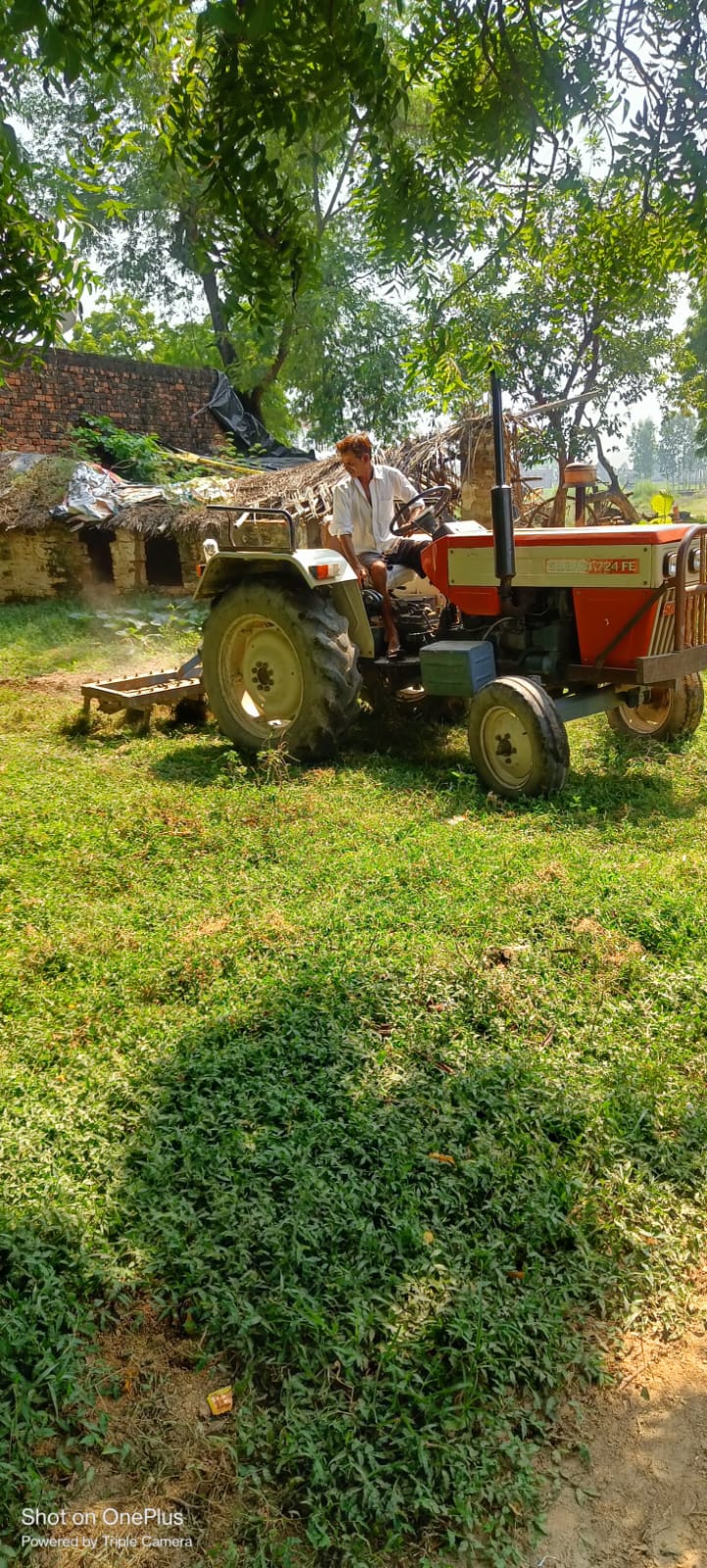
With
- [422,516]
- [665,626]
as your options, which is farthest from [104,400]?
[665,626]

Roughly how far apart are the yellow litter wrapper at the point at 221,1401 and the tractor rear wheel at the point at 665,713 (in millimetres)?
5029

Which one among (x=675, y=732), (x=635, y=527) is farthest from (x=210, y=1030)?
(x=675, y=732)

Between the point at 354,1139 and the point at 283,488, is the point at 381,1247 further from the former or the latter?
the point at 283,488

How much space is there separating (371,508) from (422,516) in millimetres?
445

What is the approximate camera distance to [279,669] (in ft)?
22.1

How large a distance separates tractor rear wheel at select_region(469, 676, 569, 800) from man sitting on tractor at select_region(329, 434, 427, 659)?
3.98ft

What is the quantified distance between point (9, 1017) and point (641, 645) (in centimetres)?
398

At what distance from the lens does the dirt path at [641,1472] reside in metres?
1.98

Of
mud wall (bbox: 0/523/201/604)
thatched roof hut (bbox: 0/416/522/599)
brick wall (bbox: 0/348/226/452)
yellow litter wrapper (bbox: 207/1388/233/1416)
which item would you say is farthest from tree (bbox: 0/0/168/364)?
brick wall (bbox: 0/348/226/452)

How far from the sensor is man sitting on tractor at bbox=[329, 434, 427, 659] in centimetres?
672

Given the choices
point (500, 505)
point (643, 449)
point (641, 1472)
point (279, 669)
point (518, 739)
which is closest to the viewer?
point (641, 1472)

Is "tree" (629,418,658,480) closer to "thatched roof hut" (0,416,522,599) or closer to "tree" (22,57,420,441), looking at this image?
"tree" (22,57,420,441)

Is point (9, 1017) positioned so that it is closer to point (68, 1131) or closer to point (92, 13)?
point (68, 1131)

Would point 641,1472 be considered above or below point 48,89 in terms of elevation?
below
